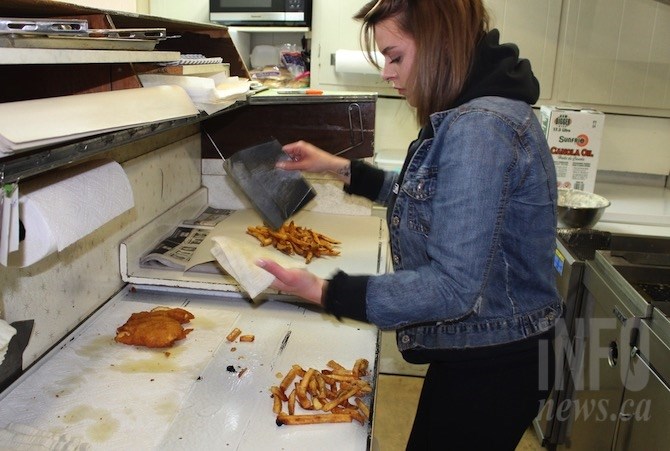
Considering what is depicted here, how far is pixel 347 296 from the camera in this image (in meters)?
1.02

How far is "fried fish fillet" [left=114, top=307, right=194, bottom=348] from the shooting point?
1.37 metres

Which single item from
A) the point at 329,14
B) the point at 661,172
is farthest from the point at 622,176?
the point at 329,14

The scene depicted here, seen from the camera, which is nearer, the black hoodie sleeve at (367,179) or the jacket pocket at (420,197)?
the jacket pocket at (420,197)

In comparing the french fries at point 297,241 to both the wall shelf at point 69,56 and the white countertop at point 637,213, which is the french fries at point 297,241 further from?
the white countertop at point 637,213

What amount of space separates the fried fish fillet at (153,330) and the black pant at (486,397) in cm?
61

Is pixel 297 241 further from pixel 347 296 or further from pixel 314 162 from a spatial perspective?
pixel 347 296

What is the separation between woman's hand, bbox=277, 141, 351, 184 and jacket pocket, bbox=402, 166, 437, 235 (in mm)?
513

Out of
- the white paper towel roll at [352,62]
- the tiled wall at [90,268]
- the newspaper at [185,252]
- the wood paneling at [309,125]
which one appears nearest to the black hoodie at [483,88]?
the tiled wall at [90,268]

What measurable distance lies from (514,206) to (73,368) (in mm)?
986

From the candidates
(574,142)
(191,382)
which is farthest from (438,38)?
(574,142)

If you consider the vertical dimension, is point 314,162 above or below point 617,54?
below

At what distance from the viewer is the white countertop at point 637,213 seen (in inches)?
95.6

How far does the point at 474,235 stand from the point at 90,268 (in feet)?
3.42

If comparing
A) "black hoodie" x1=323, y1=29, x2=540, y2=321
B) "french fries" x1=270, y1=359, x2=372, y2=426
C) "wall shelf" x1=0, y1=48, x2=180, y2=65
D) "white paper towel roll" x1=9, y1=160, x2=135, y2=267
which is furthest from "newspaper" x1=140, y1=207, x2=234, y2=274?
"black hoodie" x1=323, y1=29, x2=540, y2=321
